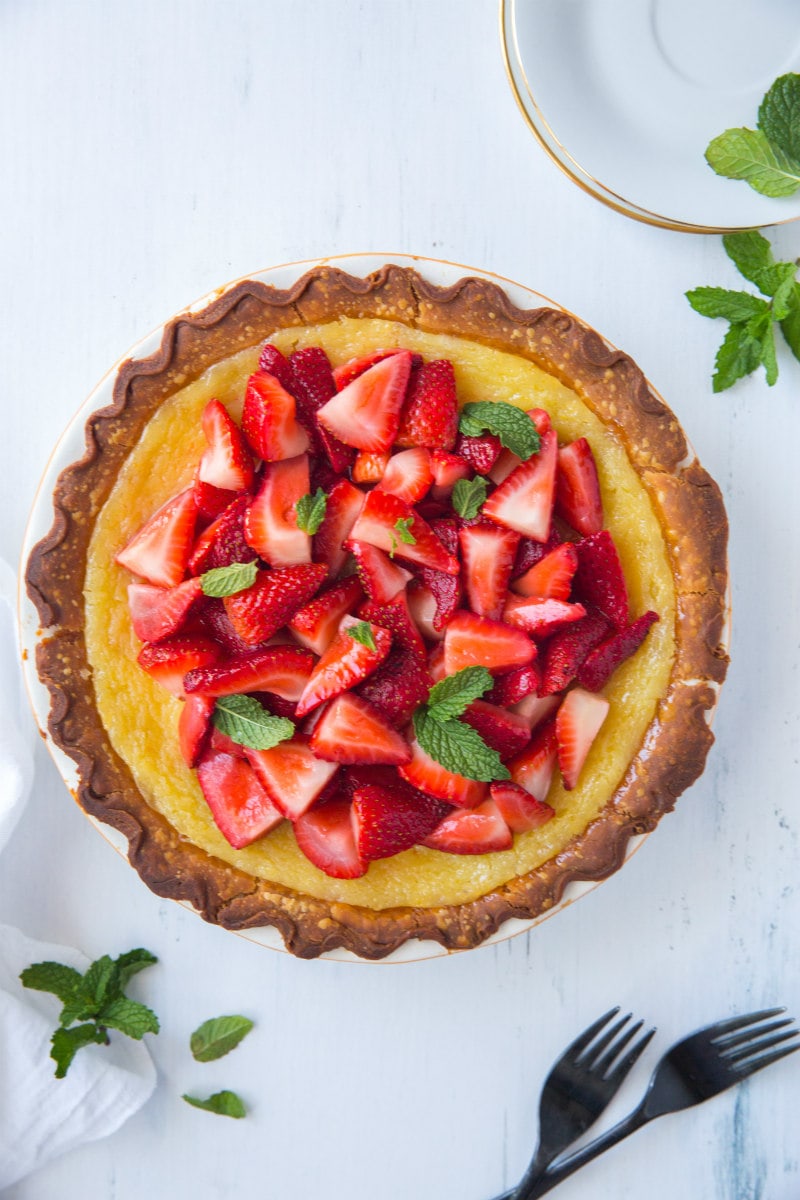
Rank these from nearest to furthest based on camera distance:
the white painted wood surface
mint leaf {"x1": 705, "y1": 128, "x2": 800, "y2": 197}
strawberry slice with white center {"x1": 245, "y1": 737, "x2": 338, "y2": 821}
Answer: strawberry slice with white center {"x1": 245, "y1": 737, "x2": 338, "y2": 821}
mint leaf {"x1": 705, "y1": 128, "x2": 800, "y2": 197}
the white painted wood surface

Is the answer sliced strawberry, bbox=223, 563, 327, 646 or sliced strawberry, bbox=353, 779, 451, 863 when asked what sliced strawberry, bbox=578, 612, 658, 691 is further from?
sliced strawberry, bbox=223, 563, 327, 646

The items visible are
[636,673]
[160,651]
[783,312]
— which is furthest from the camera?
[783,312]

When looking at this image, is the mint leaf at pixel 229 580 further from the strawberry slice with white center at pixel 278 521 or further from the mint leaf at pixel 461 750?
the mint leaf at pixel 461 750

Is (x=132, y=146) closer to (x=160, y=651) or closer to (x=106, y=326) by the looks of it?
(x=106, y=326)

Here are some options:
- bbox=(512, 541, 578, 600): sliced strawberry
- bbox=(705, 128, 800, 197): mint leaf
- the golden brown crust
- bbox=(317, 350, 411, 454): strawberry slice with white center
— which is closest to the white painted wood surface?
bbox=(705, 128, 800, 197): mint leaf

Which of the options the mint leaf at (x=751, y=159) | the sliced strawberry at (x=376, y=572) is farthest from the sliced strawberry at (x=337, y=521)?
the mint leaf at (x=751, y=159)

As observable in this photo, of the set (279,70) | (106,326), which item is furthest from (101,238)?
(279,70)

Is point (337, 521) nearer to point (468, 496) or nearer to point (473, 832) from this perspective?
point (468, 496)
